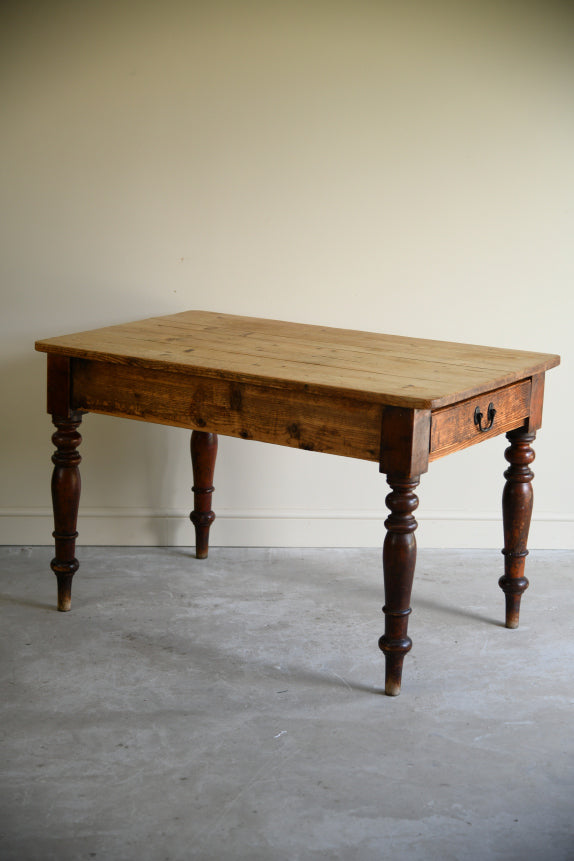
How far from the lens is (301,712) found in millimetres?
2404

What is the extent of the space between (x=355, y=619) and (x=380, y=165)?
1.46 metres

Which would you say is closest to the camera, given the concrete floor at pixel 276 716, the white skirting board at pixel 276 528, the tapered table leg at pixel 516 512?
the concrete floor at pixel 276 716

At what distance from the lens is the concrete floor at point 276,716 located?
1.94 meters

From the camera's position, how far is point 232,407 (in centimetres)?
252

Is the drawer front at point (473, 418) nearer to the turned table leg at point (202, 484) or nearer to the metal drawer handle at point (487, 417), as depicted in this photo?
the metal drawer handle at point (487, 417)

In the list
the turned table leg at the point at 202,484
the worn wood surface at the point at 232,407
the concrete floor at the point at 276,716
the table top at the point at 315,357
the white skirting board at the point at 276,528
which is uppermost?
the table top at the point at 315,357

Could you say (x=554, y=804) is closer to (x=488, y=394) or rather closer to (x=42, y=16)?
(x=488, y=394)

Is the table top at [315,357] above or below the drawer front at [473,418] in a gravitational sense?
above

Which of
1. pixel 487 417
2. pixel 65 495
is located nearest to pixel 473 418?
pixel 487 417

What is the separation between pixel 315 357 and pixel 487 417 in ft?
1.54

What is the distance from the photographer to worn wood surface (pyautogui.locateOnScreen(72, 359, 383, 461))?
2.35m

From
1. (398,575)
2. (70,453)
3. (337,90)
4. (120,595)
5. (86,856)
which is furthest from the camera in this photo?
(337,90)

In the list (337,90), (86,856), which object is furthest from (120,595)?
(337,90)

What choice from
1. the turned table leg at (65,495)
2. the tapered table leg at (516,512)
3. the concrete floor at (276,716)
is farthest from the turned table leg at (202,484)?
the tapered table leg at (516,512)
